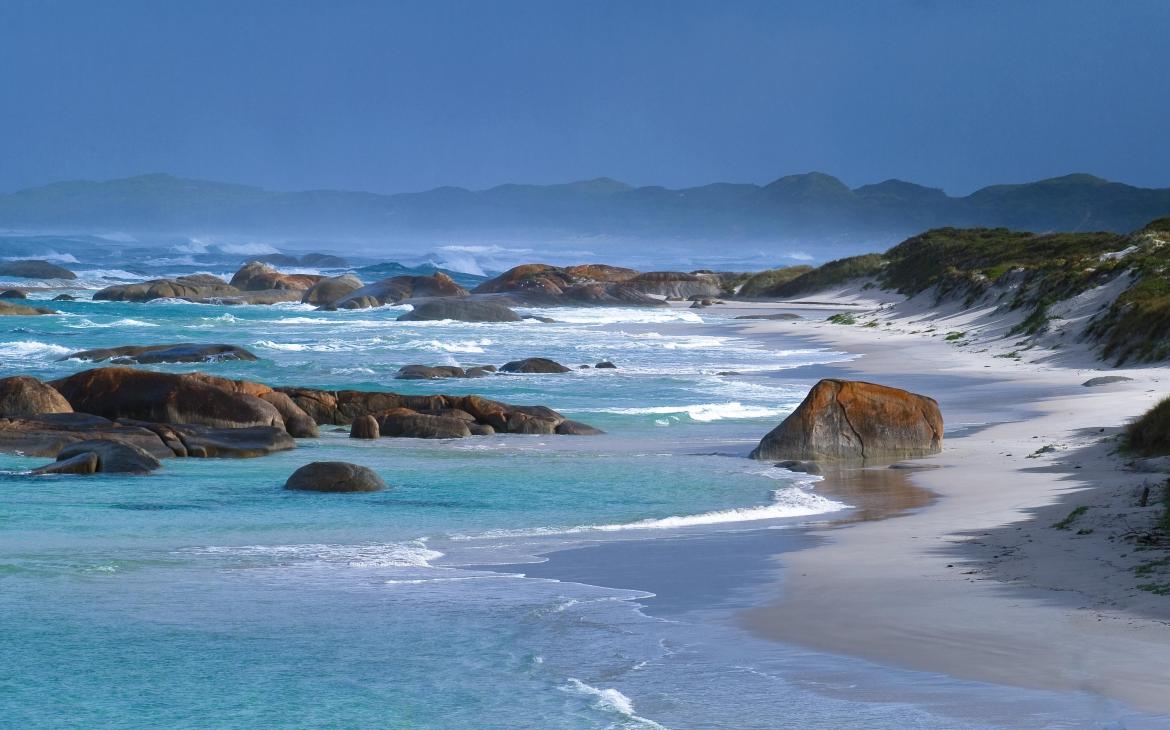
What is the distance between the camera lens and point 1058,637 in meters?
7.33

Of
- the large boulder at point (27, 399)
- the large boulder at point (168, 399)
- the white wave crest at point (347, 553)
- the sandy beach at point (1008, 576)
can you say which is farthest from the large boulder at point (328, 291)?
the white wave crest at point (347, 553)

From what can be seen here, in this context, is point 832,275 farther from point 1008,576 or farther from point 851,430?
point 1008,576

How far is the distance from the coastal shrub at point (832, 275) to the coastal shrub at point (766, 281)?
0.83m

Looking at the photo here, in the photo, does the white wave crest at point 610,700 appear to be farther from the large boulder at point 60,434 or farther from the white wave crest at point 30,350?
the white wave crest at point 30,350

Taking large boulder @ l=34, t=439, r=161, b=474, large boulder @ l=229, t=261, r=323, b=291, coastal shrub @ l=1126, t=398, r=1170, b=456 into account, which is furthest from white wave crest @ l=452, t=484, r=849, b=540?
large boulder @ l=229, t=261, r=323, b=291

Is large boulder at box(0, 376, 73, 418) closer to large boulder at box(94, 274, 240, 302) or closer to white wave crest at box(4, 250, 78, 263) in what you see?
large boulder at box(94, 274, 240, 302)

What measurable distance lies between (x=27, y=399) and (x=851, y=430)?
11.3m

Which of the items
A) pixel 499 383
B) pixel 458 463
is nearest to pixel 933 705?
pixel 458 463

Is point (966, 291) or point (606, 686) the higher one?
point (966, 291)

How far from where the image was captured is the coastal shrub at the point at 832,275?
273 feet

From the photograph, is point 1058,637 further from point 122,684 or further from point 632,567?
point 122,684

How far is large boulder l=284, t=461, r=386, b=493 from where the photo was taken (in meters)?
14.5

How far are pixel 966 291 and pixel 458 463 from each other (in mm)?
37940

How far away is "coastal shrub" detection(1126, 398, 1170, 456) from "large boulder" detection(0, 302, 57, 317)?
48.5 metres
